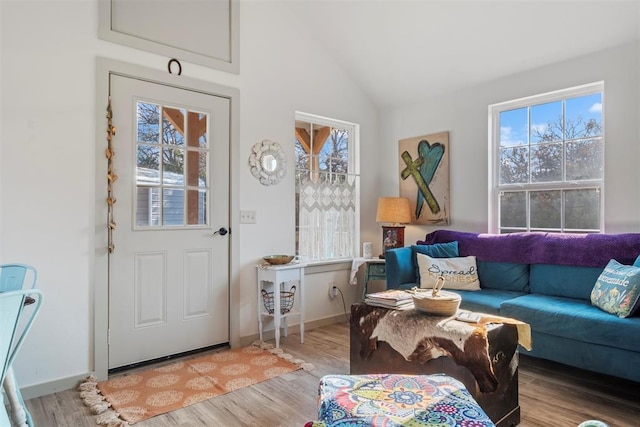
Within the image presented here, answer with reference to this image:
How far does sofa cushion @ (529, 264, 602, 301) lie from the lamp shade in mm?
1261

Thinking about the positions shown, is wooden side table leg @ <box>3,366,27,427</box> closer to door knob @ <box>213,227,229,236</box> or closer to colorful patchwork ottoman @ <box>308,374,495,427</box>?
colorful patchwork ottoman @ <box>308,374,495,427</box>

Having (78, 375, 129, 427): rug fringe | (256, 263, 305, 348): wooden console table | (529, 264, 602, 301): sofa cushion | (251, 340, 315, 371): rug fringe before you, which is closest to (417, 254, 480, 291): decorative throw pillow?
(529, 264, 602, 301): sofa cushion

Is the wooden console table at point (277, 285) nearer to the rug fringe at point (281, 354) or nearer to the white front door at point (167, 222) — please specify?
the rug fringe at point (281, 354)

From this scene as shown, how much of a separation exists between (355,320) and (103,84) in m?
2.26

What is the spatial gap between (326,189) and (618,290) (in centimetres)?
248

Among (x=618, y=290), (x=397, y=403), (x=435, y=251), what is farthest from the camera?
(x=435, y=251)

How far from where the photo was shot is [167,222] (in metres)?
2.91

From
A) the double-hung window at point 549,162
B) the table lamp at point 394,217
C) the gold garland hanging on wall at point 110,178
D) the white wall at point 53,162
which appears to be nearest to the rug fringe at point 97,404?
the white wall at point 53,162

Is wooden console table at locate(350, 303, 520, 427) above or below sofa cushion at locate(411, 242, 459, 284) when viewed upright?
below

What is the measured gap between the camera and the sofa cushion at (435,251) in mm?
3363

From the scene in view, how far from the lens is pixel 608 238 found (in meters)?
2.68

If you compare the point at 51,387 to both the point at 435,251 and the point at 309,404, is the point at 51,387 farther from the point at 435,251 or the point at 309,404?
the point at 435,251

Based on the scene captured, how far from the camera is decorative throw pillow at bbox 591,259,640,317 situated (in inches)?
88.0

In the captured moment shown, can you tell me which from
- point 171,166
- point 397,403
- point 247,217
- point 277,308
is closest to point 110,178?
point 171,166
